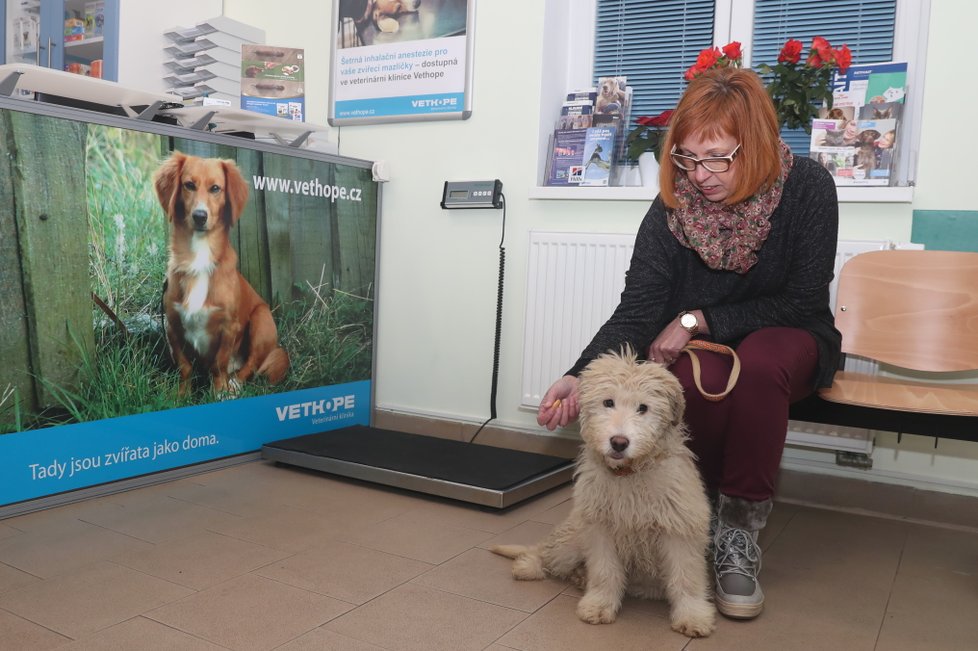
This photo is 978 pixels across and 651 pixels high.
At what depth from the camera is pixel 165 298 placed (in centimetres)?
242

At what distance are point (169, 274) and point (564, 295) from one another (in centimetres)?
130

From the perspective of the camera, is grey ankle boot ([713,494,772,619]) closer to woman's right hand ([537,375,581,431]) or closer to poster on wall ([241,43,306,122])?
woman's right hand ([537,375,581,431])

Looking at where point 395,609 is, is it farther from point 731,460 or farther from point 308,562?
point 731,460

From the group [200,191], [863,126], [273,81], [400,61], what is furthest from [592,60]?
[200,191]

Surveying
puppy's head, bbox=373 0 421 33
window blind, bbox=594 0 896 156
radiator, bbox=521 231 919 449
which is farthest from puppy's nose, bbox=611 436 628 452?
puppy's head, bbox=373 0 421 33

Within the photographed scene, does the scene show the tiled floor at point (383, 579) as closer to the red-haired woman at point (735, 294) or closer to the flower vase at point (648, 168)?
the red-haired woman at point (735, 294)

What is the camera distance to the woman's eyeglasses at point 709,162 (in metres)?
1.67

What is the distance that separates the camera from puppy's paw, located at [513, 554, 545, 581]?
179 centimetres

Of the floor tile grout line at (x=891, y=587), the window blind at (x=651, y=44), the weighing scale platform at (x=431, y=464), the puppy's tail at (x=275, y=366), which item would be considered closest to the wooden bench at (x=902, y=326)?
the floor tile grout line at (x=891, y=587)

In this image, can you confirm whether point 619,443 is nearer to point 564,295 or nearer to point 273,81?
point 564,295

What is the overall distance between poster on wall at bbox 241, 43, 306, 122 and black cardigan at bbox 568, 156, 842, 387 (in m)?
1.61

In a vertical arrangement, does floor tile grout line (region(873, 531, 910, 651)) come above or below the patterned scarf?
below

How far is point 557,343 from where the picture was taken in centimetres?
282

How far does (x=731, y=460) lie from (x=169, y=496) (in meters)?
1.60
